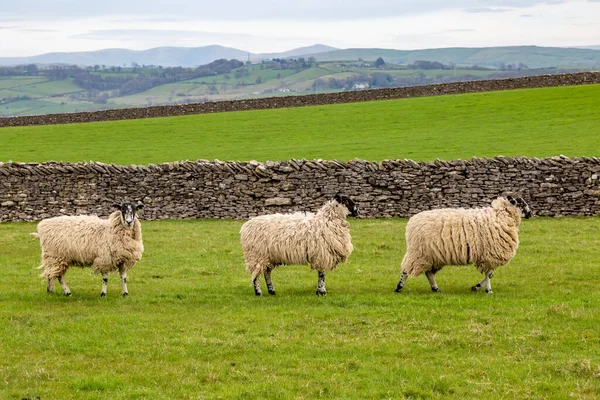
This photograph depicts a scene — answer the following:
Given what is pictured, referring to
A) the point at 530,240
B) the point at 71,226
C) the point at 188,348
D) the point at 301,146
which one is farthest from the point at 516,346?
the point at 301,146

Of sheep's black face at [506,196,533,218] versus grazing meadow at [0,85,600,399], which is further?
sheep's black face at [506,196,533,218]

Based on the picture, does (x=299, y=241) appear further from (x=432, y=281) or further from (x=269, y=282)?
(x=432, y=281)

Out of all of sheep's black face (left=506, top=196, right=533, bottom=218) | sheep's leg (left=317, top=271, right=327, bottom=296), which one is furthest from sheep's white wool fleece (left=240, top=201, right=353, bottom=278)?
sheep's black face (left=506, top=196, right=533, bottom=218)

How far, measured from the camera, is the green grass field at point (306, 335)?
827 cm

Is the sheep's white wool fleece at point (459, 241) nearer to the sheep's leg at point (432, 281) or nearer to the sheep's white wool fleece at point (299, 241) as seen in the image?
the sheep's leg at point (432, 281)

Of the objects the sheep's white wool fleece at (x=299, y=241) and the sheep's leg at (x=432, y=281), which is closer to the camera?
the sheep's white wool fleece at (x=299, y=241)

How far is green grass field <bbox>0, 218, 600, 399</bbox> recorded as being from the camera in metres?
8.27

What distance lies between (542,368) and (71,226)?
8.43 meters

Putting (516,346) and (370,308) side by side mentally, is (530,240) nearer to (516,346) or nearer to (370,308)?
(370,308)

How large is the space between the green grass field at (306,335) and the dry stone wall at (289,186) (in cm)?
673

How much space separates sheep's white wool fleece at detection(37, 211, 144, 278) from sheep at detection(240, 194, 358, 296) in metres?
1.98

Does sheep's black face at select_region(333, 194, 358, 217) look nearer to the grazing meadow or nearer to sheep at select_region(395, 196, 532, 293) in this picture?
sheep at select_region(395, 196, 532, 293)

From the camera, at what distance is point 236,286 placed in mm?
13953

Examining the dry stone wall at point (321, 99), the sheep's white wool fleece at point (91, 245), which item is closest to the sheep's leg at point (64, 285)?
the sheep's white wool fleece at point (91, 245)
